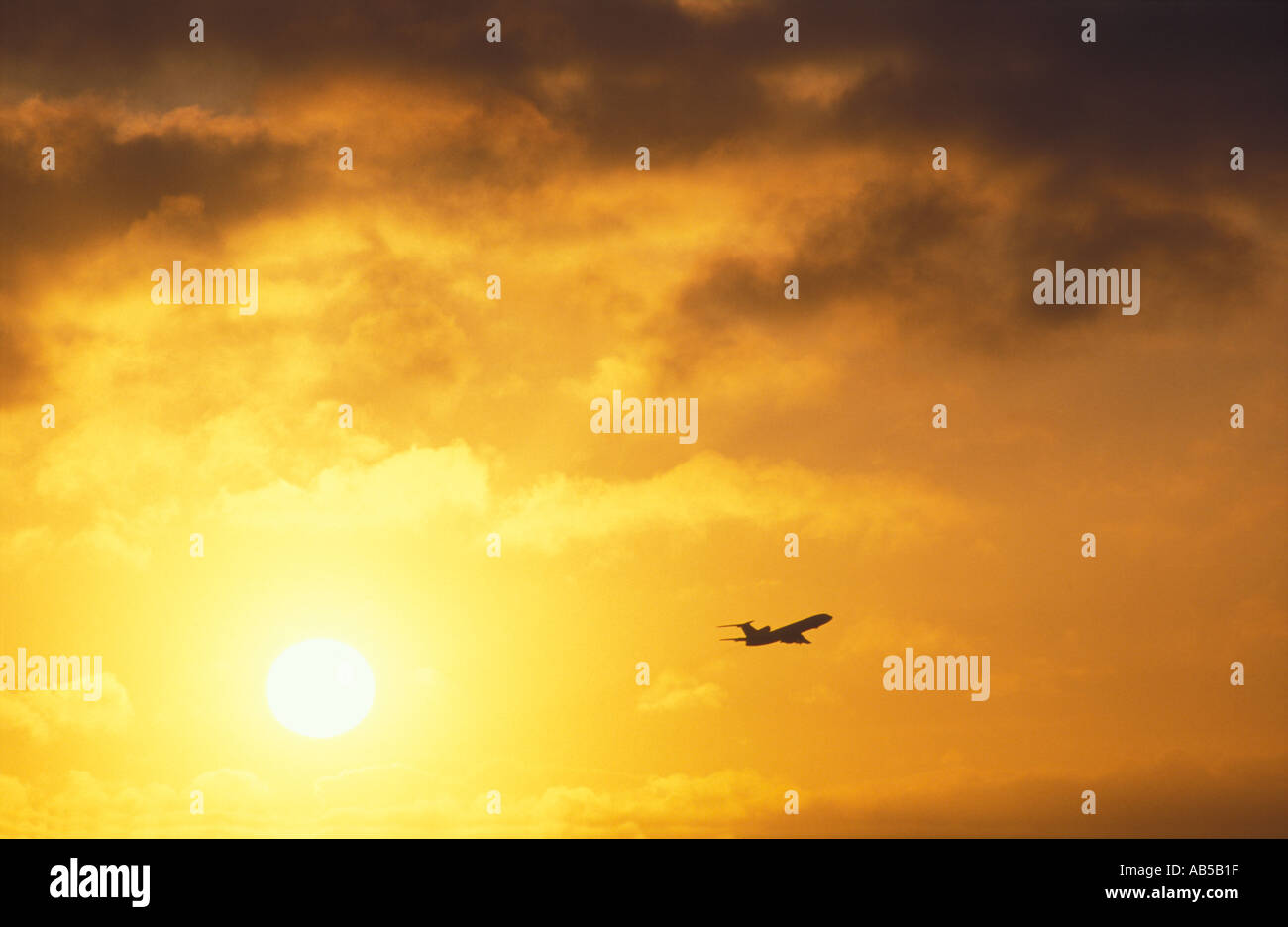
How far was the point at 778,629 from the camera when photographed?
72.6 m

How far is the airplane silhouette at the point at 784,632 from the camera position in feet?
231

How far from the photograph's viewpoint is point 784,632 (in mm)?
73625

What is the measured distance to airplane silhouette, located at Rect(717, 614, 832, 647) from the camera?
70.3m
